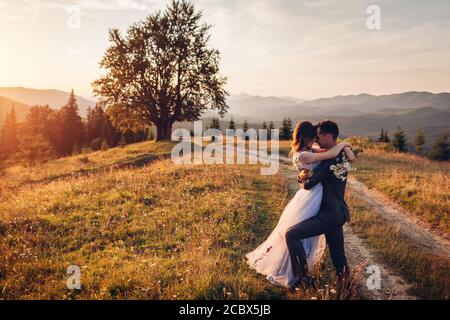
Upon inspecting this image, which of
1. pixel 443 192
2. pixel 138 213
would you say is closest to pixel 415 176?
pixel 443 192

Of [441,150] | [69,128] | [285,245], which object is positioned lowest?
[441,150]

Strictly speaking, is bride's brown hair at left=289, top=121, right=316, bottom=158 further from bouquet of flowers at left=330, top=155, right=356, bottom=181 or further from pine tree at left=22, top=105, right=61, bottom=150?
pine tree at left=22, top=105, right=61, bottom=150

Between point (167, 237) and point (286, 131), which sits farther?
point (286, 131)

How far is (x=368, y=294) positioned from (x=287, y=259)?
1.72 metres

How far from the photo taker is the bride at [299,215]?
6.08 metres

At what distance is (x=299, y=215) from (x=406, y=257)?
12.7 ft

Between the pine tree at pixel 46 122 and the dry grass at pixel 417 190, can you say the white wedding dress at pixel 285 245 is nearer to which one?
the dry grass at pixel 417 190

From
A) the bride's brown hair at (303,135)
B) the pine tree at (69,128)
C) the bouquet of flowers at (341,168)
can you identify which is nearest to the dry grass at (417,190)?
the bouquet of flowers at (341,168)

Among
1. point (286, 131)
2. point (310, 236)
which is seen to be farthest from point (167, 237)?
point (286, 131)

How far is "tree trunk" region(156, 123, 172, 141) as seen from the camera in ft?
124

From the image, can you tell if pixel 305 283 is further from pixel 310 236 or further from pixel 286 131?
pixel 286 131

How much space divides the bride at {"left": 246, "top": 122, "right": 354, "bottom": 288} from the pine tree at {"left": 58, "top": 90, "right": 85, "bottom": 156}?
235ft

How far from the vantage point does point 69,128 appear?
70.4m

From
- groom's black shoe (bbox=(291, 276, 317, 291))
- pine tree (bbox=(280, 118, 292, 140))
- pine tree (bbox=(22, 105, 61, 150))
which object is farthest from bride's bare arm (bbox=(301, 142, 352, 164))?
pine tree (bbox=(22, 105, 61, 150))
